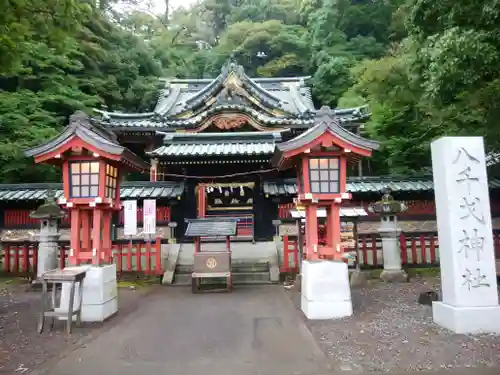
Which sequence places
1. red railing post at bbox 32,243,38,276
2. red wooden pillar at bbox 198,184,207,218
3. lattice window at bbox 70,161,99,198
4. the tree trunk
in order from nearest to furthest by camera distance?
lattice window at bbox 70,161,99,198 → red railing post at bbox 32,243,38,276 → red wooden pillar at bbox 198,184,207,218 → the tree trunk

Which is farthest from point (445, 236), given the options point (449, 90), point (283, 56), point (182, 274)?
point (283, 56)

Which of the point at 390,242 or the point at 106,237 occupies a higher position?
the point at 106,237

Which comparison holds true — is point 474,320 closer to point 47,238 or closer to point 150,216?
point 150,216

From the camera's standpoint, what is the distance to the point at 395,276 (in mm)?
11195

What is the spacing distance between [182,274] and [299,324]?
6271mm

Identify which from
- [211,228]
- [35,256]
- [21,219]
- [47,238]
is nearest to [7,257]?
[35,256]

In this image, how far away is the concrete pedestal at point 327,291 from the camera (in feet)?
25.1

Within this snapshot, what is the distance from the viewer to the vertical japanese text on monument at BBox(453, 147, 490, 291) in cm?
648

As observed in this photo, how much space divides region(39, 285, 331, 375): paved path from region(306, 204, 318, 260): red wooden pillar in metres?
1.31

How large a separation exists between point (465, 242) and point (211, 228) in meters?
6.80

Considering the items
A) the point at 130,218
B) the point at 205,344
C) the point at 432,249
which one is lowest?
the point at 205,344

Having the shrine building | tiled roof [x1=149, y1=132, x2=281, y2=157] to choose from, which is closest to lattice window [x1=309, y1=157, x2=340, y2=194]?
the shrine building

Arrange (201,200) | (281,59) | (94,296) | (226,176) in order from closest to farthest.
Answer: (94,296)
(226,176)
(201,200)
(281,59)

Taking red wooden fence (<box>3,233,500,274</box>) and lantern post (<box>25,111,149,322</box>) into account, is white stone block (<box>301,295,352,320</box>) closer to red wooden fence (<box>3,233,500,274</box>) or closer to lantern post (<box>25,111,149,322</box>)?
lantern post (<box>25,111,149,322</box>)
